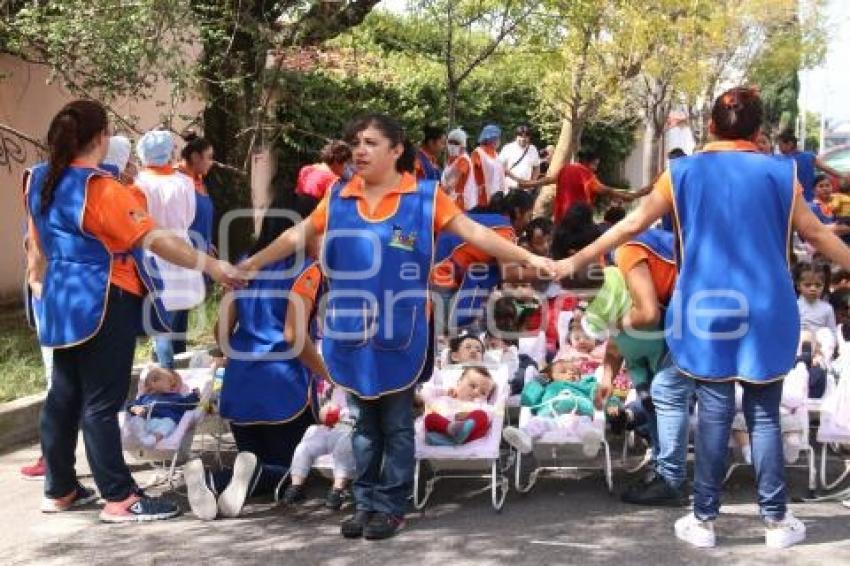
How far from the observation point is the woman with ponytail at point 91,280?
479 centimetres

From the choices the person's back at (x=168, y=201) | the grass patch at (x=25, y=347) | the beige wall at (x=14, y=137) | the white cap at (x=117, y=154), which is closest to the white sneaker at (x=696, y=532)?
the person's back at (x=168, y=201)

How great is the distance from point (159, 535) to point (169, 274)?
2.28m

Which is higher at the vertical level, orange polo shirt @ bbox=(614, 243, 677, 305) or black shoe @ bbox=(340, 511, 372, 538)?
orange polo shirt @ bbox=(614, 243, 677, 305)

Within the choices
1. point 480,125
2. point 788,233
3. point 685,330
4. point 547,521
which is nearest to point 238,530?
point 547,521

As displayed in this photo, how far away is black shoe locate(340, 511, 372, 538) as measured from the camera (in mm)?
4773

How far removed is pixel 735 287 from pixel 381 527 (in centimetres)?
177

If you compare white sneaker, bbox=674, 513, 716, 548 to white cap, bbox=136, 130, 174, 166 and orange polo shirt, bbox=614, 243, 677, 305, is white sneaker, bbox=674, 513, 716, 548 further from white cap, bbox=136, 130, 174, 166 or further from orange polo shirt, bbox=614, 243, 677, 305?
white cap, bbox=136, 130, 174, 166

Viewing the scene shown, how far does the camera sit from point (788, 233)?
14.6 ft

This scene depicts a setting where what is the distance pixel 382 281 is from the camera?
181 inches

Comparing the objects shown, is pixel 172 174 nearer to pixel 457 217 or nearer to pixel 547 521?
pixel 457 217

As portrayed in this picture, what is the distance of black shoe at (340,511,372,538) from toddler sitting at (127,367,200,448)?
1182 millimetres

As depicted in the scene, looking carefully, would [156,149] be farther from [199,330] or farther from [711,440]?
[711,440]

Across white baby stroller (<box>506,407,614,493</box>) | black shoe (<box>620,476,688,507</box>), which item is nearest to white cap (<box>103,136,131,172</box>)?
white baby stroller (<box>506,407,614,493</box>)

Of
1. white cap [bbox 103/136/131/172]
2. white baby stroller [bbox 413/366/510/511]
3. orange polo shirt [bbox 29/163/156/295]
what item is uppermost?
white cap [bbox 103/136/131/172]
